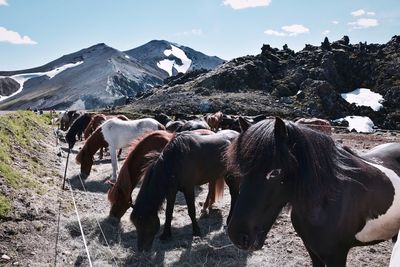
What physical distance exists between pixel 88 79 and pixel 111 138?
373ft

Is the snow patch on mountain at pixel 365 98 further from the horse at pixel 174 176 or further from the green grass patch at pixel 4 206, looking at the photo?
the green grass patch at pixel 4 206

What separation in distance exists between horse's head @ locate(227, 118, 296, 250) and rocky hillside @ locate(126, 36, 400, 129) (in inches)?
1597

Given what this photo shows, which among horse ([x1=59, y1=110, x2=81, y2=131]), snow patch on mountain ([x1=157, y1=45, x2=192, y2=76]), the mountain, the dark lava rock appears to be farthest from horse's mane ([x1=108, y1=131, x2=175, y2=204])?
snow patch on mountain ([x1=157, y1=45, x2=192, y2=76])

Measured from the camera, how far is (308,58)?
6316 centimetres

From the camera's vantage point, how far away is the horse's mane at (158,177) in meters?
5.80

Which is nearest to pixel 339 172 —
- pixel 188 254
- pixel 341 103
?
pixel 188 254

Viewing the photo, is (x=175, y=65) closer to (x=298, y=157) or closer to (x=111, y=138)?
(x=111, y=138)

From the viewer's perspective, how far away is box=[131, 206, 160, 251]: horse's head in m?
5.68

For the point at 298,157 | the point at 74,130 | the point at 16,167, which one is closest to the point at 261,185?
the point at 298,157

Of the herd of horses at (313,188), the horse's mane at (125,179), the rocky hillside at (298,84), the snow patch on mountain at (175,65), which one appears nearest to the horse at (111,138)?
the horse's mane at (125,179)

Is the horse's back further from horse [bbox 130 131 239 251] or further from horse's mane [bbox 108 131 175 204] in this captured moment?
horse [bbox 130 131 239 251]

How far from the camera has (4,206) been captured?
605 cm

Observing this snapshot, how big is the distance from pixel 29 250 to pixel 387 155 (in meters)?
5.14

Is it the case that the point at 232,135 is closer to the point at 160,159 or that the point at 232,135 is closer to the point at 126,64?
the point at 160,159
